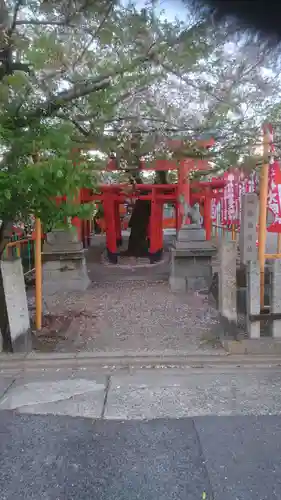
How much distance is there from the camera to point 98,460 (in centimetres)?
258

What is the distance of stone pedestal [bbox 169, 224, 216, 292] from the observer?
809 centimetres

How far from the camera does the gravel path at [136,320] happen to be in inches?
188

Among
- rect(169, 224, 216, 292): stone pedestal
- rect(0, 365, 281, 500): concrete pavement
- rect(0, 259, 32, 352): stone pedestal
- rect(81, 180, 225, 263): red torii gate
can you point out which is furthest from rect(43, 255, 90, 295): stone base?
rect(0, 365, 281, 500): concrete pavement

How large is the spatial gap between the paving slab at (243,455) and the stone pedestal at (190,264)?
4998 millimetres

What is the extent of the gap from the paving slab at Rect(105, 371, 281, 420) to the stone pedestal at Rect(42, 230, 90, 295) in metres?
4.37

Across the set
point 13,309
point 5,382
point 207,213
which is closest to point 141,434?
point 5,382

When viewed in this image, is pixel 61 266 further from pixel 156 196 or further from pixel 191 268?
pixel 156 196

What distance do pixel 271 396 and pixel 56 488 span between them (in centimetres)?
200

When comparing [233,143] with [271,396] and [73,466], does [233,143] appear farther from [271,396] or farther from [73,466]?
→ [73,466]

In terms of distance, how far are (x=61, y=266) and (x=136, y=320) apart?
9.40ft

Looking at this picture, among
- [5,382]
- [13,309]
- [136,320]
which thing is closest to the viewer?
[5,382]

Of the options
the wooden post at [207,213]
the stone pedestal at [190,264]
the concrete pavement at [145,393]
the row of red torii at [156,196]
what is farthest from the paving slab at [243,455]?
the wooden post at [207,213]

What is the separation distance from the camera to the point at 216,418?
3100 millimetres

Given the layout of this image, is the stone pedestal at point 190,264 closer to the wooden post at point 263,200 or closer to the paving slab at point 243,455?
the wooden post at point 263,200
